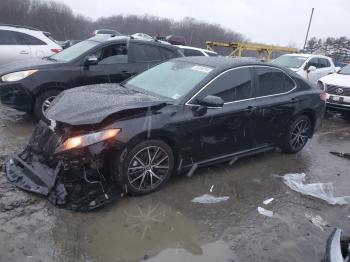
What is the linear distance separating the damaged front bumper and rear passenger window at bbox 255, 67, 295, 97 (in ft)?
8.84

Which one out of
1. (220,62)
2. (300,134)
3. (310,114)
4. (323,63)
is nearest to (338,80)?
(323,63)

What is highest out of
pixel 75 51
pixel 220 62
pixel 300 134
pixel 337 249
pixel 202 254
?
pixel 220 62

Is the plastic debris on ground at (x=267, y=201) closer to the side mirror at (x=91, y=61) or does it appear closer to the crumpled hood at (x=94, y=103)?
the crumpled hood at (x=94, y=103)

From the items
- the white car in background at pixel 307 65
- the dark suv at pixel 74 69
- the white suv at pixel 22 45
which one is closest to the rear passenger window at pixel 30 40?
the white suv at pixel 22 45

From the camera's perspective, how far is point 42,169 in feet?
14.6

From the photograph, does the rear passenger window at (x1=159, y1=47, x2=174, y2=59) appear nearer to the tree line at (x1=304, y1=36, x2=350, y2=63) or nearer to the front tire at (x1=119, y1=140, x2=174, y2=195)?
the front tire at (x1=119, y1=140, x2=174, y2=195)

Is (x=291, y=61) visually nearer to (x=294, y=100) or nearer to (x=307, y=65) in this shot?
(x=307, y=65)

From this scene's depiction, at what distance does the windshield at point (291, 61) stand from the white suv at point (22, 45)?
303 inches

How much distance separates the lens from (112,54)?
7695 millimetres

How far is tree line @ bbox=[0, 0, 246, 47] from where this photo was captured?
63.4 m

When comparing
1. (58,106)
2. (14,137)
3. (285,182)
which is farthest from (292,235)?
(14,137)

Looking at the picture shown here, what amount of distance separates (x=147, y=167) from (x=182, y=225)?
0.83 metres

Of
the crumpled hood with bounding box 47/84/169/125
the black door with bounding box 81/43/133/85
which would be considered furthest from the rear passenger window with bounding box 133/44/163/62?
the crumpled hood with bounding box 47/84/169/125

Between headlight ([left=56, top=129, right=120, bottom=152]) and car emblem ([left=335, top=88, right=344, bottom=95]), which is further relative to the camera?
car emblem ([left=335, top=88, right=344, bottom=95])
